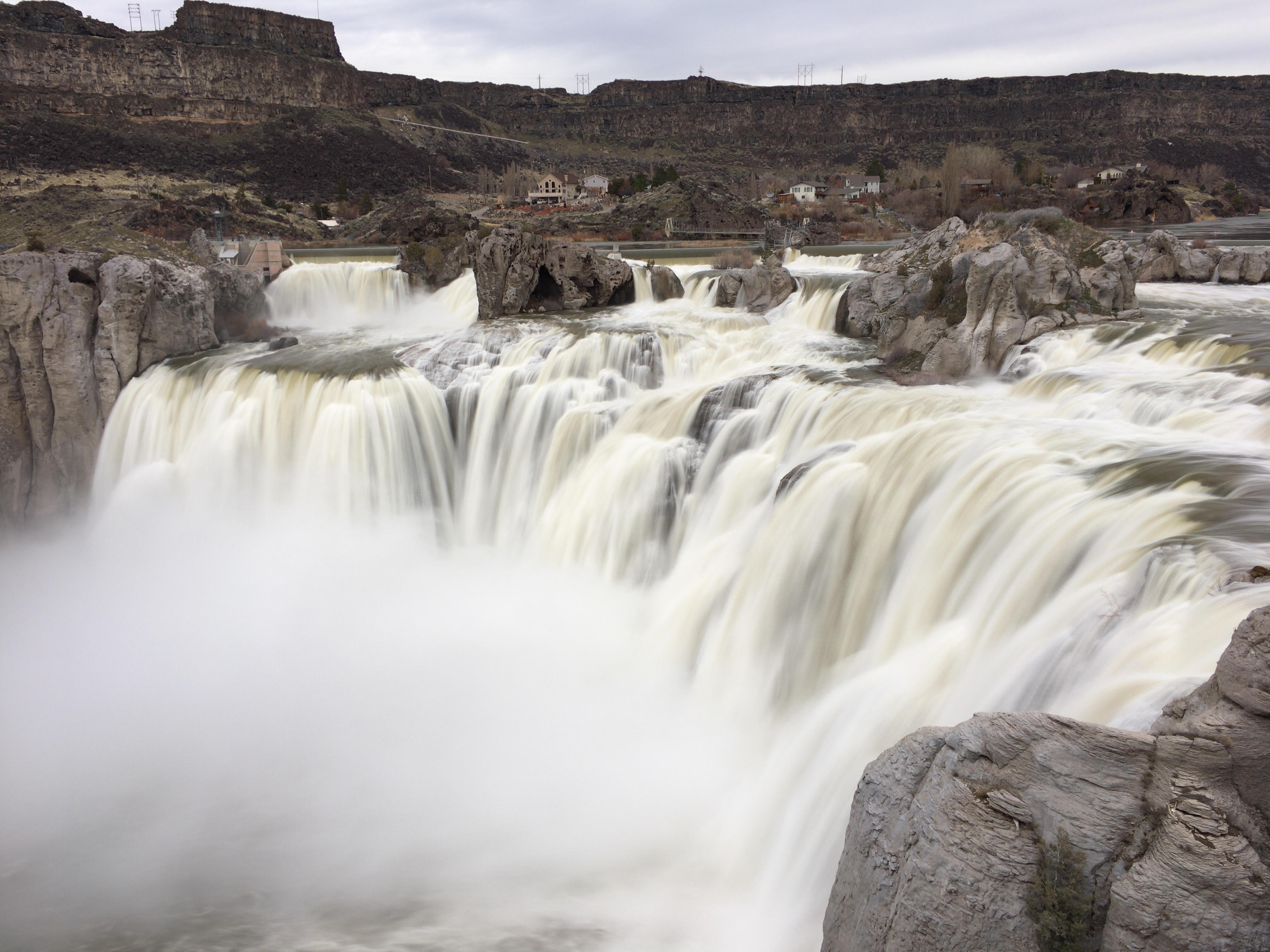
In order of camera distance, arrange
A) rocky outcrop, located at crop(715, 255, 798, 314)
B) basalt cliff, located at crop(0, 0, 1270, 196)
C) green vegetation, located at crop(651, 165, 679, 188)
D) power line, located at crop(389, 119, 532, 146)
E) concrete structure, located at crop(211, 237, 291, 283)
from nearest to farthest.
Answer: rocky outcrop, located at crop(715, 255, 798, 314)
concrete structure, located at crop(211, 237, 291, 283)
green vegetation, located at crop(651, 165, 679, 188)
basalt cliff, located at crop(0, 0, 1270, 196)
power line, located at crop(389, 119, 532, 146)

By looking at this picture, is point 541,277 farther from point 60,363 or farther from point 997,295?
→ point 997,295

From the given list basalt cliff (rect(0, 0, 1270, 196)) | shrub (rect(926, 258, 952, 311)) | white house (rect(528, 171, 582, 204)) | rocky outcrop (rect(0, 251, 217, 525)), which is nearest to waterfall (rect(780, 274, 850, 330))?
shrub (rect(926, 258, 952, 311))

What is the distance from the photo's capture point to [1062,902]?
Result: 373 cm

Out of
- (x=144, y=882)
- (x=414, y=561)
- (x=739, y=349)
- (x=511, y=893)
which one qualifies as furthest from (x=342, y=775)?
(x=739, y=349)

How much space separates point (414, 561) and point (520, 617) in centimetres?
295

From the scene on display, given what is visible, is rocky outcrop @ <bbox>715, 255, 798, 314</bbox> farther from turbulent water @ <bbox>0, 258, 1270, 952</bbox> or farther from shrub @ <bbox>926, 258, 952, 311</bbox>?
shrub @ <bbox>926, 258, 952, 311</bbox>

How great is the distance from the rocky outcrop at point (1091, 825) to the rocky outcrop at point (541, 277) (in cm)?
1823

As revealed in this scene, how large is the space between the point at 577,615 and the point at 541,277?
12.8 metres

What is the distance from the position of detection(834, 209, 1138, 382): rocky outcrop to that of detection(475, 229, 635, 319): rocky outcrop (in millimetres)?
7823

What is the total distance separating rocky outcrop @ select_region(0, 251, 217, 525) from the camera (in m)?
16.9

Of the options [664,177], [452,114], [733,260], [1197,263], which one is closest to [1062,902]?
[1197,263]

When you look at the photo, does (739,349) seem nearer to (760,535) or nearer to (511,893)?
(760,535)

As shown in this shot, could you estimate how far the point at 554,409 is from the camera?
14781 mm

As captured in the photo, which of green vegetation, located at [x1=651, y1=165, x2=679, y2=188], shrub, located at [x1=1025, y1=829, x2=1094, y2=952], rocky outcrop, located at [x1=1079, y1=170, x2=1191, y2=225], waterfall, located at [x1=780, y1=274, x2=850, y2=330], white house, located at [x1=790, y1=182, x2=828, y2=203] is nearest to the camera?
shrub, located at [x1=1025, y1=829, x2=1094, y2=952]
